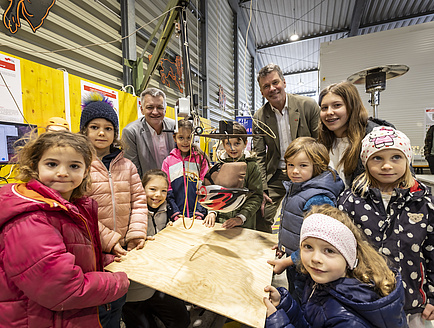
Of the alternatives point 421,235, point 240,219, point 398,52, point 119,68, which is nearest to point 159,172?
point 240,219

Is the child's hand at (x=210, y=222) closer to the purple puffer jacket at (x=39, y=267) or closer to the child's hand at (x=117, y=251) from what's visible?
the child's hand at (x=117, y=251)

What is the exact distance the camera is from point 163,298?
1.44m

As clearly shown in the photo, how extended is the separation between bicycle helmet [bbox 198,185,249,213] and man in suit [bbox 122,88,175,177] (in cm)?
133

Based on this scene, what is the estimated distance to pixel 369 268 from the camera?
2.84ft

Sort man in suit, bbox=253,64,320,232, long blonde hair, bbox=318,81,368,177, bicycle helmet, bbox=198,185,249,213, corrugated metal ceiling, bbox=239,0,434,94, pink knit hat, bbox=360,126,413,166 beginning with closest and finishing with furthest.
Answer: bicycle helmet, bbox=198,185,249,213 → pink knit hat, bbox=360,126,413,166 → long blonde hair, bbox=318,81,368,177 → man in suit, bbox=253,64,320,232 → corrugated metal ceiling, bbox=239,0,434,94

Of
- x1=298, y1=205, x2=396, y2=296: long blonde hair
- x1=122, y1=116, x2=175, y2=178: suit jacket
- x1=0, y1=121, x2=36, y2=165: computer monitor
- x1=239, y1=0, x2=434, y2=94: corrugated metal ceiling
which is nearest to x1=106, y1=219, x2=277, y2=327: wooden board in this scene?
x1=298, y1=205, x2=396, y2=296: long blonde hair

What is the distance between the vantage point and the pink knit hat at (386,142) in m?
1.04

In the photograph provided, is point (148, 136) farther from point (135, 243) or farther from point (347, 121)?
point (347, 121)

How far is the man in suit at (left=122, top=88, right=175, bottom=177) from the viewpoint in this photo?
2145 mm

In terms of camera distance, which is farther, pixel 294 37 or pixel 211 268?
pixel 294 37

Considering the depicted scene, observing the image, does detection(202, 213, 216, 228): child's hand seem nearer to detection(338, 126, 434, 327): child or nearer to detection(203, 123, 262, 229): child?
detection(203, 123, 262, 229): child

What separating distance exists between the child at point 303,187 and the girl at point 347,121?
15cm

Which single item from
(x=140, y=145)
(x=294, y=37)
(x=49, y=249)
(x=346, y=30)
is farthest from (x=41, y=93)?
(x=346, y=30)

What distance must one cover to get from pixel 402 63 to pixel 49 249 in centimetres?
612
